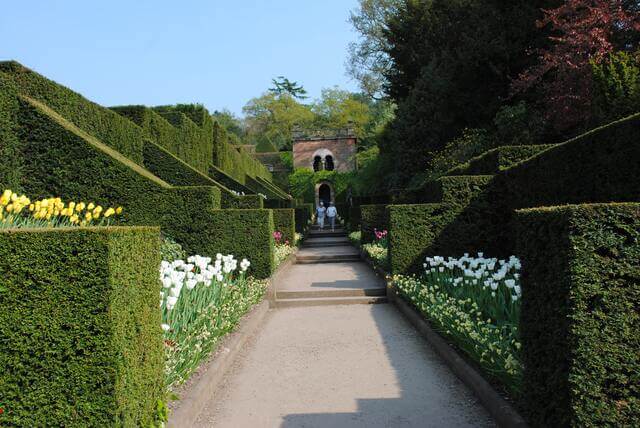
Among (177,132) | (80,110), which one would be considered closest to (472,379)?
(80,110)

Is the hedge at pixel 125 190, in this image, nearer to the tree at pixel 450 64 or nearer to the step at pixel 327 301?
the step at pixel 327 301

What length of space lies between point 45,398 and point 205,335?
2644 millimetres

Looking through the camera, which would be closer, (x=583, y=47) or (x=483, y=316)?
(x=483, y=316)

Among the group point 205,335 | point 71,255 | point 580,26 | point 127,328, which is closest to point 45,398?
point 127,328

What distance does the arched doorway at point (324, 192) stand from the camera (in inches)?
1967

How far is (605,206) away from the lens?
8.96 feet

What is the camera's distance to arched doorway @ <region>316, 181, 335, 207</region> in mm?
49969

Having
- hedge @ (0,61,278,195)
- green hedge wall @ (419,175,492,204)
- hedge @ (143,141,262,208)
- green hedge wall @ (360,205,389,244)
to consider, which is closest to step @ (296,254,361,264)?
green hedge wall @ (360,205,389,244)

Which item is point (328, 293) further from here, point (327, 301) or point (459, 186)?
point (459, 186)

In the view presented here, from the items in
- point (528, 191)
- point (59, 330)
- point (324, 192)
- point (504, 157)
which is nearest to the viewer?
point (59, 330)

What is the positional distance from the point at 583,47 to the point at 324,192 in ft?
137

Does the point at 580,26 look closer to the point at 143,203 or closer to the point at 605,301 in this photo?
the point at 143,203

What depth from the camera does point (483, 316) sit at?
5.91 meters

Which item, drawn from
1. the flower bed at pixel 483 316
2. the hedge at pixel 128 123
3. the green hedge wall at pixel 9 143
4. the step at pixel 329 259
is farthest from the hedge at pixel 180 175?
the flower bed at pixel 483 316
